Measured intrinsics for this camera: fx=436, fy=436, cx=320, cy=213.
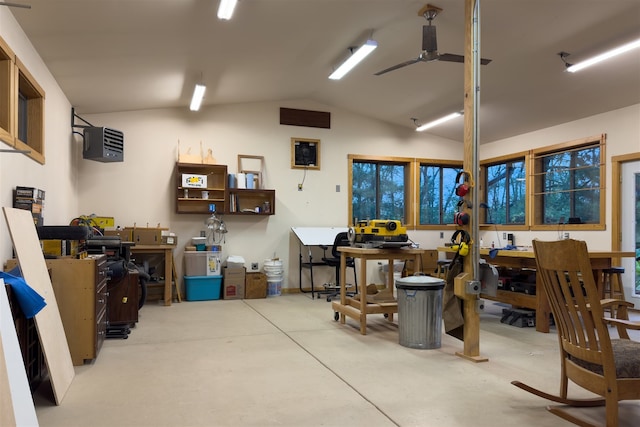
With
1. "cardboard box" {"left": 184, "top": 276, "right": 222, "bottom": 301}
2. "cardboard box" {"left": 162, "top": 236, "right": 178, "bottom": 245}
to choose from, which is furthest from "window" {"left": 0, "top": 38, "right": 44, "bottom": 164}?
"cardboard box" {"left": 184, "top": 276, "right": 222, "bottom": 301}

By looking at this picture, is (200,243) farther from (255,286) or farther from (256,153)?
(256,153)

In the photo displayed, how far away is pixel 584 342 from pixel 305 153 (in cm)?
625

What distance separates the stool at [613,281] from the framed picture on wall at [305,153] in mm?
4817

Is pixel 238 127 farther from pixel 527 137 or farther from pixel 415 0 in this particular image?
pixel 527 137

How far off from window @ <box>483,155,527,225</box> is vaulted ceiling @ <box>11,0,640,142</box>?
96 cm

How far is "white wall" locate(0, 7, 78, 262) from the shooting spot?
3.39m

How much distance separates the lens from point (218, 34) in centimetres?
466

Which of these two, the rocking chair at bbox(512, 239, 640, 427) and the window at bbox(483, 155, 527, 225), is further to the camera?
the window at bbox(483, 155, 527, 225)

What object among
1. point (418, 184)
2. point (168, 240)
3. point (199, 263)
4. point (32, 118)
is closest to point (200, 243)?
point (199, 263)

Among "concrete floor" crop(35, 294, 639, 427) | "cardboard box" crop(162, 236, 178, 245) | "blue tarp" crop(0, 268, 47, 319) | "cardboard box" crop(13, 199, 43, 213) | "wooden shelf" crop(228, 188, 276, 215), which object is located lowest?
"concrete floor" crop(35, 294, 639, 427)

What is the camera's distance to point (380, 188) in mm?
8711

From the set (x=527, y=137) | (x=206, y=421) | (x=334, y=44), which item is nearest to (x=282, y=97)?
(x=334, y=44)

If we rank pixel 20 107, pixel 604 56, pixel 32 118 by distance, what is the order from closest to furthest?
1. pixel 20 107
2. pixel 32 118
3. pixel 604 56

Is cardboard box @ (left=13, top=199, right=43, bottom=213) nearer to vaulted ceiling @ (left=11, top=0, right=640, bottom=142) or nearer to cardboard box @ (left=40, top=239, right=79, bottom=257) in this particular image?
cardboard box @ (left=40, top=239, right=79, bottom=257)
